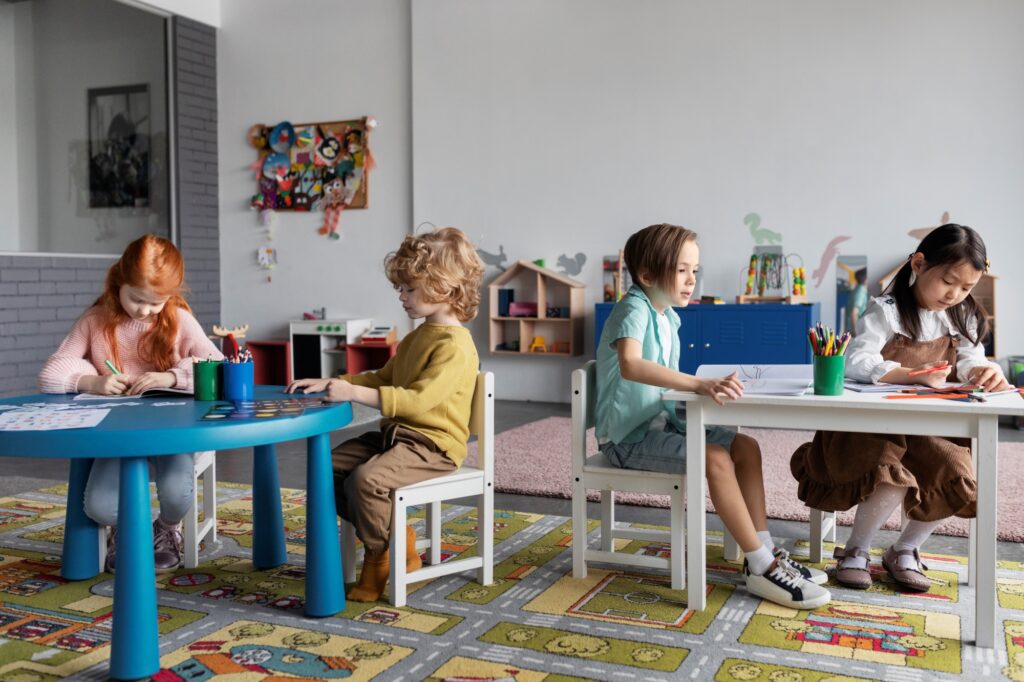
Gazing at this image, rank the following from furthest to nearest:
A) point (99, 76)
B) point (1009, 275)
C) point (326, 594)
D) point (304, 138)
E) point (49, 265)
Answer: point (304, 138) < point (99, 76) < point (49, 265) < point (1009, 275) < point (326, 594)

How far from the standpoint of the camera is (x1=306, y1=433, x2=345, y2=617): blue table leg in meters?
2.21

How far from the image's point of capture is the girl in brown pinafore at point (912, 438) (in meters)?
2.40

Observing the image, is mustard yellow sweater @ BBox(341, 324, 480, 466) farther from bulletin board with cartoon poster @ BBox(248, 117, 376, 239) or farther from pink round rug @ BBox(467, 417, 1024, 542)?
bulletin board with cartoon poster @ BBox(248, 117, 376, 239)

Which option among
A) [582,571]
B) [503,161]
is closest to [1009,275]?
[503,161]

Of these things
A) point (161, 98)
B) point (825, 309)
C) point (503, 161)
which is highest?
point (161, 98)

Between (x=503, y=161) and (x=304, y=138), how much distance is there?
5.24 ft

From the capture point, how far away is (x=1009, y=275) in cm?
539

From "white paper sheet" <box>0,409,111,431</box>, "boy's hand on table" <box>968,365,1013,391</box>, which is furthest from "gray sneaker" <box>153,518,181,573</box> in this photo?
"boy's hand on table" <box>968,365,1013,391</box>

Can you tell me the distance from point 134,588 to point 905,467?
1809 millimetres

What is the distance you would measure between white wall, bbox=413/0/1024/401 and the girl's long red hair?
380 centimetres

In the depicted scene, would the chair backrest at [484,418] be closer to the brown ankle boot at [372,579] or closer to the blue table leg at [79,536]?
the brown ankle boot at [372,579]

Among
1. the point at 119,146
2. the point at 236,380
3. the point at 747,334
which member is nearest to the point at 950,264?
the point at 236,380

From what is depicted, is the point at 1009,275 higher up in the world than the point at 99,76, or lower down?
lower down

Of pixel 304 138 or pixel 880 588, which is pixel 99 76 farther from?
pixel 880 588
